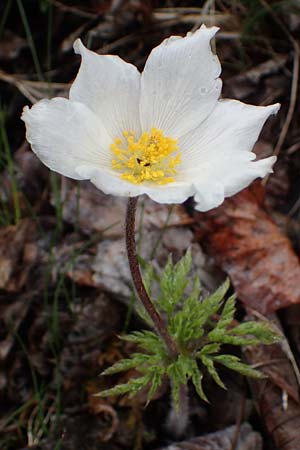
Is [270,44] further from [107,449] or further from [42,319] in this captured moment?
[107,449]

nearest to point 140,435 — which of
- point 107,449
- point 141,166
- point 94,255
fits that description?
point 107,449

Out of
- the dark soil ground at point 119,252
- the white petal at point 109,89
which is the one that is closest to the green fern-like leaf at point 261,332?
the dark soil ground at point 119,252

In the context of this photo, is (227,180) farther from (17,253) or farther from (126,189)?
(17,253)

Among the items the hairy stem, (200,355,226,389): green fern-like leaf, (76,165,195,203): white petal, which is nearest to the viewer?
(76,165,195,203): white petal

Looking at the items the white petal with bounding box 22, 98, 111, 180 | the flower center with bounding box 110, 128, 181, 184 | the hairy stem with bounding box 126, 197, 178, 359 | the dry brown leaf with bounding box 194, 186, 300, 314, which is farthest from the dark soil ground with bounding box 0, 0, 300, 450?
the white petal with bounding box 22, 98, 111, 180

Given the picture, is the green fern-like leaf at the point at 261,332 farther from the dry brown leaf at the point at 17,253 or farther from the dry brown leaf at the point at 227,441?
the dry brown leaf at the point at 17,253

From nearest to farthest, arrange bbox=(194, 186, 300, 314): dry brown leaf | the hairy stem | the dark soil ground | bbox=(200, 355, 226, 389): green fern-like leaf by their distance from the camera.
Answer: the hairy stem → bbox=(200, 355, 226, 389): green fern-like leaf → the dark soil ground → bbox=(194, 186, 300, 314): dry brown leaf

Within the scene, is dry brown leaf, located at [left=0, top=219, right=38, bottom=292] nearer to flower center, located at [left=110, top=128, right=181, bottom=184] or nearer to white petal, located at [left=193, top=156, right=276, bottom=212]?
flower center, located at [left=110, top=128, right=181, bottom=184]
